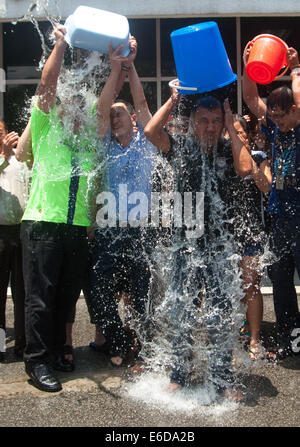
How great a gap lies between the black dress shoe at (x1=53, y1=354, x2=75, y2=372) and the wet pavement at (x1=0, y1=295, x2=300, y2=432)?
5 centimetres

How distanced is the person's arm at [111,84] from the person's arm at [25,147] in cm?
48

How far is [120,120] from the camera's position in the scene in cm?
351

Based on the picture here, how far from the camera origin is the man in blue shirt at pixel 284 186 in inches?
131

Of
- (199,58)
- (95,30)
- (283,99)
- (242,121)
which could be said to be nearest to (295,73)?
(283,99)

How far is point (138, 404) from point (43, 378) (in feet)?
2.12

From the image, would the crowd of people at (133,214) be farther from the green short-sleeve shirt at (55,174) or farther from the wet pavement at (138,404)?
the wet pavement at (138,404)

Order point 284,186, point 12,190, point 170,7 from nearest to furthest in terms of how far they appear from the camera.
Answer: point 284,186, point 12,190, point 170,7

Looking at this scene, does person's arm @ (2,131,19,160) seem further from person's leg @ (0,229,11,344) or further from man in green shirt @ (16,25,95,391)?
person's leg @ (0,229,11,344)

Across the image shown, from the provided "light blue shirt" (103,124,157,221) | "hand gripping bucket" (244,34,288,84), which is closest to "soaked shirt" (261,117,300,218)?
"hand gripping bucket" (244,34,288,84)

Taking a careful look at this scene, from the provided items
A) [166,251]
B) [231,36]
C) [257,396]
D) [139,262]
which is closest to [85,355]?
[139,262]

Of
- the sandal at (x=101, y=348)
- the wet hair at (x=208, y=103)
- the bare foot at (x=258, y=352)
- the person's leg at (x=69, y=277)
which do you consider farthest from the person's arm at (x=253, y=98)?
the sandal at (x=101, y=348)

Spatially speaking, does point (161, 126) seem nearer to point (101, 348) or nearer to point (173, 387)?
point (173, 387)

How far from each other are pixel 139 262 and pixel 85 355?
2.94 feet

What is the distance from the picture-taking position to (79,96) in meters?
3.26
